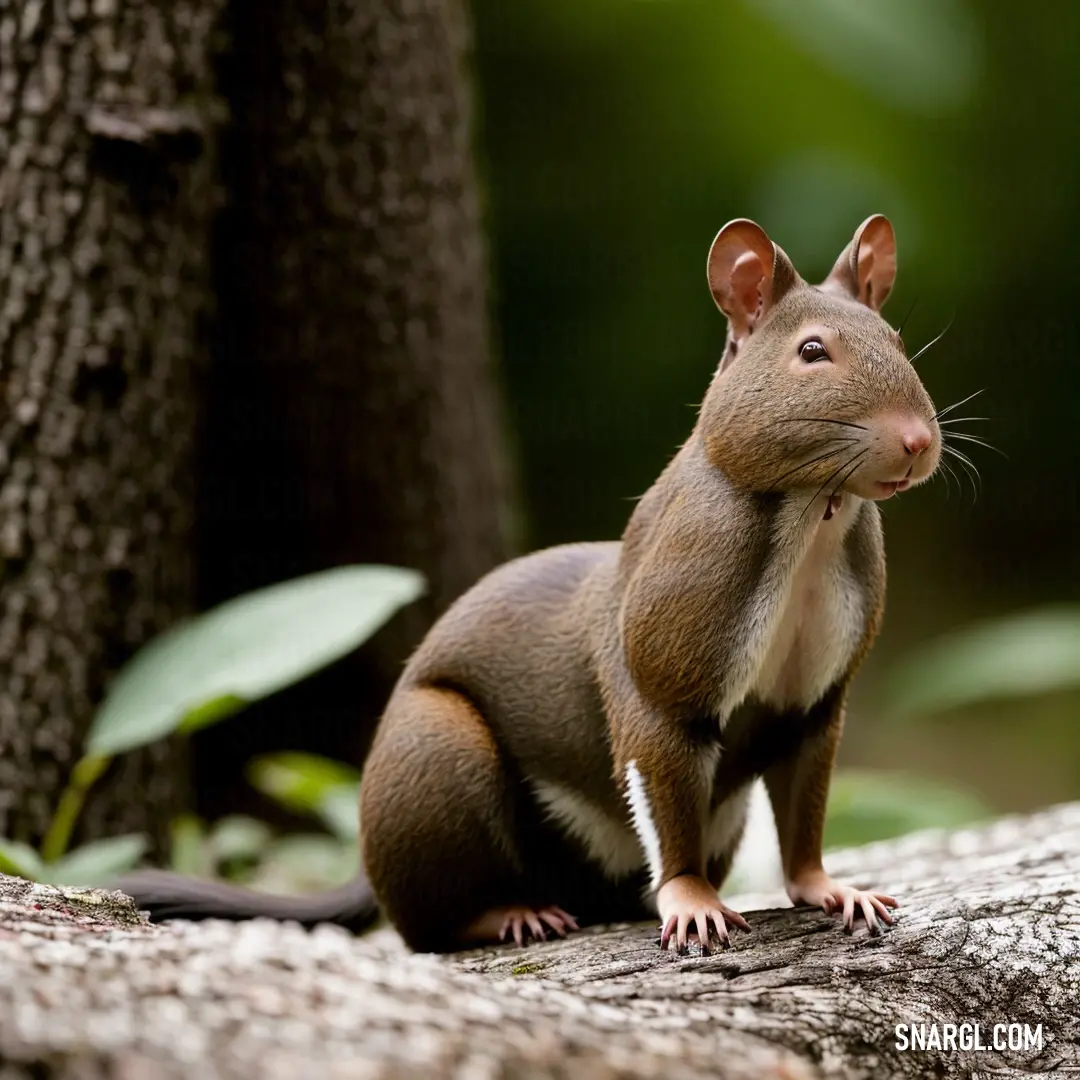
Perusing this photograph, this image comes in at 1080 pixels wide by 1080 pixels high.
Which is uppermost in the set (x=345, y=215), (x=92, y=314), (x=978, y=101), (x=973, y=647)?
(x=978, y=101)

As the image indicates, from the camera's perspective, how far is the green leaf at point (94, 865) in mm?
4492

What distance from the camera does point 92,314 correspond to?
214 inches

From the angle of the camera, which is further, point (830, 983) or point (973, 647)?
point (973, 647)

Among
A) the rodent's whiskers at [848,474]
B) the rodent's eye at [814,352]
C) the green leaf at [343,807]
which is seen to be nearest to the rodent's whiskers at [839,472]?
the rodent's whiskers at [848,474]

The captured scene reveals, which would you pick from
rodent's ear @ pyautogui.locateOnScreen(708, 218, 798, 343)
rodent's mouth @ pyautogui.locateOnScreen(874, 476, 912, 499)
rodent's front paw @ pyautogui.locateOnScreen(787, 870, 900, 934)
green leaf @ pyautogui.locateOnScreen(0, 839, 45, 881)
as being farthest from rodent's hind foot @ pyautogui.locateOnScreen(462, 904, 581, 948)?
rodent's ear @ pyautogui.locateOnScreen(708, 218, 798, 343)

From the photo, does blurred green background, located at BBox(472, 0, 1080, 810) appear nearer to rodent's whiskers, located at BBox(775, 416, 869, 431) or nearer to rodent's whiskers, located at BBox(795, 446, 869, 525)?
rodent's whiskers, located at BBox(795, 446, 869, 525)

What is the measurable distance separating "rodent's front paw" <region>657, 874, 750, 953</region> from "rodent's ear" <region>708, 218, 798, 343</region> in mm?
1293

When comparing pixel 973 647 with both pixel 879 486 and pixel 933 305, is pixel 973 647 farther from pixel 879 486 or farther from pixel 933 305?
pixel 879 486

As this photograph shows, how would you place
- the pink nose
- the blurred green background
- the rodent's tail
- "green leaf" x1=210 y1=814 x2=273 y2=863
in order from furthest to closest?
the blurred green background → "green leaf" x1=210 y1=814 x2=273 y2=863 → the rodent's tail → the pink nose

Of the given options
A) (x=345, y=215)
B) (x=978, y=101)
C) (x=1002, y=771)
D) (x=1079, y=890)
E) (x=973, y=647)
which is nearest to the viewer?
(x=1079, y=890)

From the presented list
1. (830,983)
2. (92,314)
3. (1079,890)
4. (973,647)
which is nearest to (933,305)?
(973,647)

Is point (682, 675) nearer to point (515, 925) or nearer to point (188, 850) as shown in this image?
point (515, 925)

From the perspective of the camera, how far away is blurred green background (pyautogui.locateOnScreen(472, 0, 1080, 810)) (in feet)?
31.2

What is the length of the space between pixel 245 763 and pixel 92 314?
2467 millimetres
